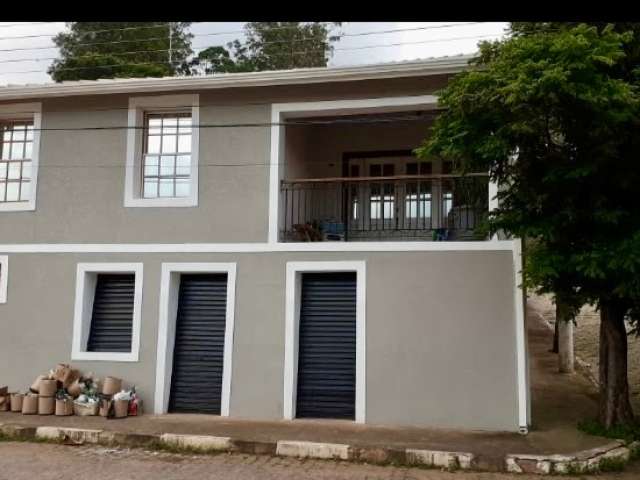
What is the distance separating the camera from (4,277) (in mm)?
9984

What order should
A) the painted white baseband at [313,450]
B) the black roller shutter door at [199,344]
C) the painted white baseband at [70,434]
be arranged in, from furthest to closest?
the black roller shutter door at [199,344], the painted white baseband at [70,434], the painted white baseband at [313,450]

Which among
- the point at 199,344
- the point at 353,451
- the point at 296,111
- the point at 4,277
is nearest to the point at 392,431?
the point at 353,451

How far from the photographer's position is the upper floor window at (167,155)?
390 inches

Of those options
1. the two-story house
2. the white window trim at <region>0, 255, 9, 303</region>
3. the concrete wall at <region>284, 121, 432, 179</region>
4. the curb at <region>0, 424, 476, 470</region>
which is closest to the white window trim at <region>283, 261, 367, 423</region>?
the two-story house

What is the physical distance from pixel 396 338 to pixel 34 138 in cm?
672

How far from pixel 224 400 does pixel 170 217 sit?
291 cm

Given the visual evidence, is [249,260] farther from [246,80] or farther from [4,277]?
[4,277]

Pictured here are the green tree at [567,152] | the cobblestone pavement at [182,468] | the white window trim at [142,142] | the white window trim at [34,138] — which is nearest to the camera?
the green tree at [567,152]

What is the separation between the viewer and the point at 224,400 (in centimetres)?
896

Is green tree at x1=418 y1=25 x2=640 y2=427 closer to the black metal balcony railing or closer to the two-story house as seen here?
the two-story house

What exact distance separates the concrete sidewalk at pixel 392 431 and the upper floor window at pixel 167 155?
141 inches

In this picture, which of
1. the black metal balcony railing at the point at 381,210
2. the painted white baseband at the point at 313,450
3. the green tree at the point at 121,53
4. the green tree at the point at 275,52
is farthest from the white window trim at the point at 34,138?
the green tree at the point at 275,52

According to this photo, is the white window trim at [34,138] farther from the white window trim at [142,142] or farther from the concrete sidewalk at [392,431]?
the concrete sidewalk at [392,431]

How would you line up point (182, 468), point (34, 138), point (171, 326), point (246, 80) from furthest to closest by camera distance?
point (34, 138) < point (171, 326) < point (246, 80) < point (182, 468)
